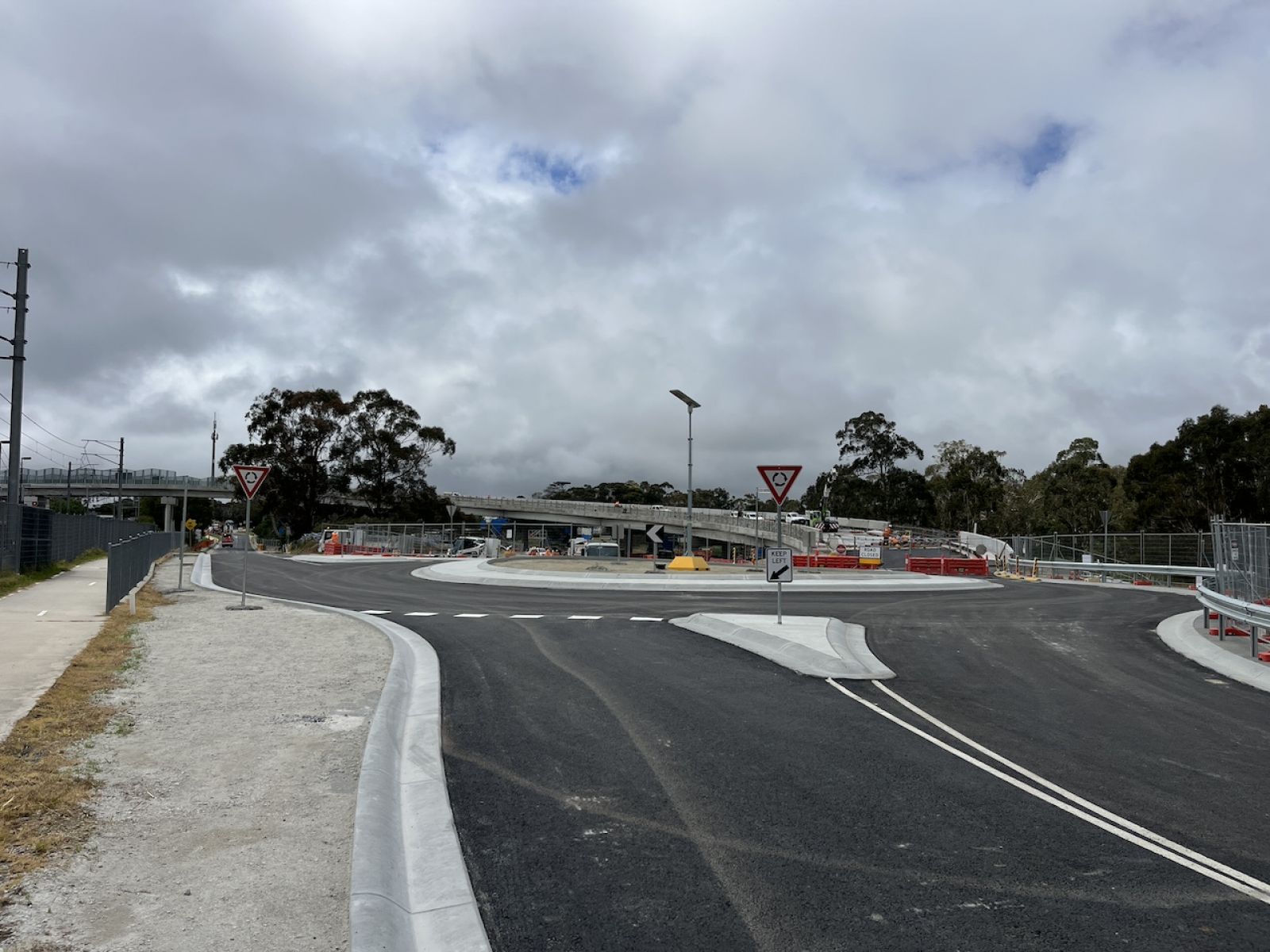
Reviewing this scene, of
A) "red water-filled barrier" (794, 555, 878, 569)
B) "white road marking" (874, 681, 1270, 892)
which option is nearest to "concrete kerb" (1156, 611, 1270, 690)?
"white road marking" (874, 681, 1270, 892)

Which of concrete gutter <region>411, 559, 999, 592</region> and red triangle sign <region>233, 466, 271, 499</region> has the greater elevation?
red triangle sign <region>233, 466, 271, 499</region>

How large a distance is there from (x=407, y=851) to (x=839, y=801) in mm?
2795

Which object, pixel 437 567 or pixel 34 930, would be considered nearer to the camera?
pixel 34 930

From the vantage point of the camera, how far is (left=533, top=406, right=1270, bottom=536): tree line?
57.2m

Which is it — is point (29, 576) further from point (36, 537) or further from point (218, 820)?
point (218, 820)

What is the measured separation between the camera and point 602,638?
13891mm

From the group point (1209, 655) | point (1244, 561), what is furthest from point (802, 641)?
point (1244, 561)

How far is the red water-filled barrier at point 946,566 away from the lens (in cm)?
4350

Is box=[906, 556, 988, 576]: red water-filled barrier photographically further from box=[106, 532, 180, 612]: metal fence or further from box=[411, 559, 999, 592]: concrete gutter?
box=[106, 532, 180, 612]: metal fence

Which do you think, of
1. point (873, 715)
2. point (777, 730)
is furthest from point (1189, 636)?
point (777, 730)

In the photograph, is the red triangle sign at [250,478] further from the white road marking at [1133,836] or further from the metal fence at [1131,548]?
the metal fence at [1131,548]

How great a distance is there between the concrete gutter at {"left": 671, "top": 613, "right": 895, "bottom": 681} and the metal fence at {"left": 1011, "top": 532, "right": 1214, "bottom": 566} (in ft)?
81.9

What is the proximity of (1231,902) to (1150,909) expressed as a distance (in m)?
0.48

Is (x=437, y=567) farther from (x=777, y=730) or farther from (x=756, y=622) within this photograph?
(x=777, y=730)
